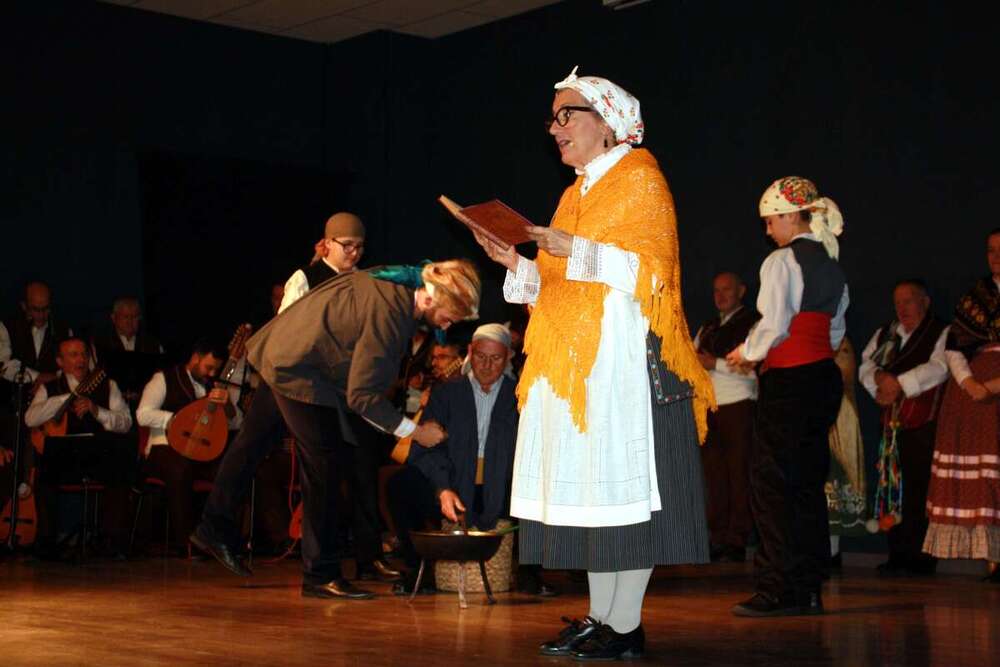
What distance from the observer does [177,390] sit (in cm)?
792

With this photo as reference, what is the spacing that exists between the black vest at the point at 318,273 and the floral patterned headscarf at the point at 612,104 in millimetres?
2493

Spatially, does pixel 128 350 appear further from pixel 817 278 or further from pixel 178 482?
pixel 817 278

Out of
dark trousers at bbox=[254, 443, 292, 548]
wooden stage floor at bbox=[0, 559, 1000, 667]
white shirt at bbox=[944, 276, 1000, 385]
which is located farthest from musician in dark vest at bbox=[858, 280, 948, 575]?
dark trousers at bbox=[254, 443, 292, 548]

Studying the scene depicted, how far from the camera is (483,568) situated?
5.31 m

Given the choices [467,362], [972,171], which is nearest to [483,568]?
[467,362]

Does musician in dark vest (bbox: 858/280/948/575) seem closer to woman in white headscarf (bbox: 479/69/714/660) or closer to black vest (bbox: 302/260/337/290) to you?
black vest (bbox: 302/260/337/290)

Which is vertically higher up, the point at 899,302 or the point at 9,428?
the point at 899,302

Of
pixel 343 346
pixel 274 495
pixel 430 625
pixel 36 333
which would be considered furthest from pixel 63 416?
pixel 430 625

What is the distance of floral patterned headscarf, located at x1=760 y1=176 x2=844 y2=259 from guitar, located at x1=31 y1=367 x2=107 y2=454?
4.19 metres

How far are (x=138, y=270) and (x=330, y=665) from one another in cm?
634

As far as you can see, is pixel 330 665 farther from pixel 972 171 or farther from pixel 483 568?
pixel 972 171

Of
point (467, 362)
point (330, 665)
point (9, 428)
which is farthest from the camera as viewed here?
point (9, 428)

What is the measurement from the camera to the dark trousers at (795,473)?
488 centimetres

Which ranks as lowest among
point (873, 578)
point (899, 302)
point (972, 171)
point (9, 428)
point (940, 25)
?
point (873, 578)
